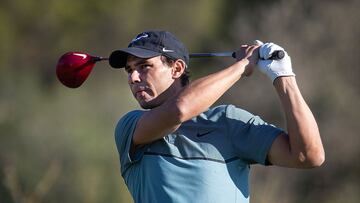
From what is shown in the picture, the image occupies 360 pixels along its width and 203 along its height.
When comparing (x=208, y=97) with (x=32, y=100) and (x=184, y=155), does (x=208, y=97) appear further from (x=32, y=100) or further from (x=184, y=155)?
(x=32, y=100)

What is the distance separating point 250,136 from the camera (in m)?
4.25

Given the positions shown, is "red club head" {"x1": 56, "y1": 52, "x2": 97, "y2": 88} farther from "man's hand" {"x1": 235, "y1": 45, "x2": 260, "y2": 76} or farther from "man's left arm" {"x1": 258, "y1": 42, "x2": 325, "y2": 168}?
"man's left arm" {"x1": 258, "y1": 42, "x2": 325, "y2": 168}

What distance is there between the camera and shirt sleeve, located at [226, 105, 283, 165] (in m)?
4.24

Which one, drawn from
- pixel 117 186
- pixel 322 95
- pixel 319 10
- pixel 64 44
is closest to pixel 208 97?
pixel 117 186

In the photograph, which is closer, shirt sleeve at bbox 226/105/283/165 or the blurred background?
shirt sleeve at bbox 226/105/283/165

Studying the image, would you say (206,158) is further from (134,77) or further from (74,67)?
(74,67)

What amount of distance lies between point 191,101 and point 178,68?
1.74ft

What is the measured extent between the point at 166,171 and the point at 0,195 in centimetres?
588

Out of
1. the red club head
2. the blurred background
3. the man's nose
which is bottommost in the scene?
the blurred background

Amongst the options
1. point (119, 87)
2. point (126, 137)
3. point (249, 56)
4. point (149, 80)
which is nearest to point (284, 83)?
point (249, 56)

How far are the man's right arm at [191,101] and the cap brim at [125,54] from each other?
30cm

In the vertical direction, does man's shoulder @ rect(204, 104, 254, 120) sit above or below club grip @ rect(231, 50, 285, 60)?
below

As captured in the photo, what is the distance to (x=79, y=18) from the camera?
16031 millimetres

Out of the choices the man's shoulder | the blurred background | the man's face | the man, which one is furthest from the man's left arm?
the blurred background
